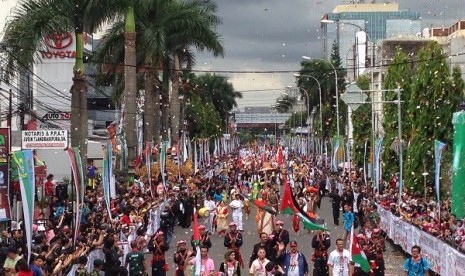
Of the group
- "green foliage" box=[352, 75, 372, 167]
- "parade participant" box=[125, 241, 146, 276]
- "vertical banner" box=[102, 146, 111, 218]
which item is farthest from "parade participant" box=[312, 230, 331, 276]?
"green foliage" box=[352, 75, 372, 167]

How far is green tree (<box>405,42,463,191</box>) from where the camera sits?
3475 centimetres

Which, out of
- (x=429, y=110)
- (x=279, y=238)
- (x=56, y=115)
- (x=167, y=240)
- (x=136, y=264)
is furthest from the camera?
(x=56, y=115)

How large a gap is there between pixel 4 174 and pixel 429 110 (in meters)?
18.1

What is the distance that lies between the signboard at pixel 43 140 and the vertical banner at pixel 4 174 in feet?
16.7

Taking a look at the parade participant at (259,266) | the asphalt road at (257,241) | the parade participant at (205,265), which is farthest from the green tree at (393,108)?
the parade participant at (259,266)

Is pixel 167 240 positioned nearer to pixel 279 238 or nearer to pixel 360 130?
pixel 279 238

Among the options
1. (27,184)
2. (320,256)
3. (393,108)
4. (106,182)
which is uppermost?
(393,108)

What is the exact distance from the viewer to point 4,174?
815 inches

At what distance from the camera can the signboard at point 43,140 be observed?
86.4 ft

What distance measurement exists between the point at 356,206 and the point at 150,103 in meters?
14.2

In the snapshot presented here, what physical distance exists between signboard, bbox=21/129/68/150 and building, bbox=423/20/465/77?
41.6ft

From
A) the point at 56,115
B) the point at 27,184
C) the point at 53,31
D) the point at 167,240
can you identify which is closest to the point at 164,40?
the point at 56,115

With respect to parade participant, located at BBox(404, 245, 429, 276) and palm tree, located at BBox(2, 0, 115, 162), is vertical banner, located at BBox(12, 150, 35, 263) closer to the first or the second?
parade participant, located at BBox(404, 245, 429, 276)

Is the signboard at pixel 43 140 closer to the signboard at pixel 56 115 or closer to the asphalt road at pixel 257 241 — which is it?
the asphalt road at pixel 257 241
